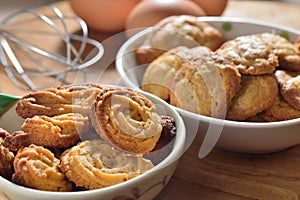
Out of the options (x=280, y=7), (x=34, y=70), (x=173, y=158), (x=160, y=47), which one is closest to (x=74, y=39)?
(x=34, y=70)

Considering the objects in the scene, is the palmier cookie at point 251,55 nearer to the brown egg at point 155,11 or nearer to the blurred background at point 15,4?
the brown egg at point 155,11

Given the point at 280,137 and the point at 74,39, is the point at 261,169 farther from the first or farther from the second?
the point at 74,39

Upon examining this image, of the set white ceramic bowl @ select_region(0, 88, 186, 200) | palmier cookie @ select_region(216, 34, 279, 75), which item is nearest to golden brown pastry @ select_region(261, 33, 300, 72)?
palmier cookie @ select_region(216, 34, 279, 75)

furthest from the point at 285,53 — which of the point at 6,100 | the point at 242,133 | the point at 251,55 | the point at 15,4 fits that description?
the point at 15,4

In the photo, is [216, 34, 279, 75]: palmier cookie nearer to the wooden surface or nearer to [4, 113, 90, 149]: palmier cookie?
the wooden surface

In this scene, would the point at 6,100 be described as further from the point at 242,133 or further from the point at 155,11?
the point at 155,11

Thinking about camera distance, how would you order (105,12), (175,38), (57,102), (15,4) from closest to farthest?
(57,102) → (175,38) → (105,12) → (15,4)
